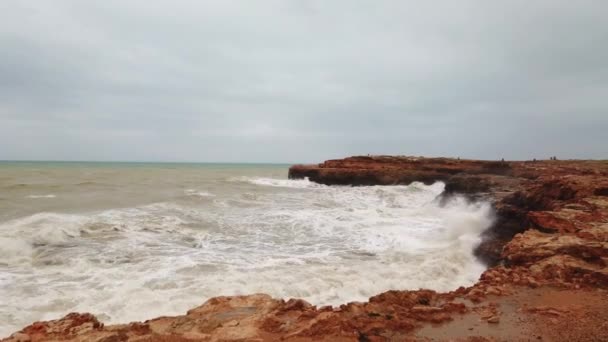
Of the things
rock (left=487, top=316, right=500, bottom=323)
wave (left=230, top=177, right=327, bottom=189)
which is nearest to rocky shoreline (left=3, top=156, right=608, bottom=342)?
rock (left=487, top=316, right=500, bottom=323)

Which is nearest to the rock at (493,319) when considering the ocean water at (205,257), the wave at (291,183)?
the ocean water at (205,257)

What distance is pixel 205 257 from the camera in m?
9.13

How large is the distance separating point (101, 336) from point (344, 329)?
2.60 metres

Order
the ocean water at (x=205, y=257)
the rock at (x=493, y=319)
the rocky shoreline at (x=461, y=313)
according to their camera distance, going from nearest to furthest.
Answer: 1. the rocky shoreline at (x=461, y=313)
2. the rock at (x=493, y=319)
3. the ocean water at (x=205, y=257)

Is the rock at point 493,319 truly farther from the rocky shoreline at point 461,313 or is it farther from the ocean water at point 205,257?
the ocean water at point 205,257

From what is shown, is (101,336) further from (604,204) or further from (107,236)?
(604,204)

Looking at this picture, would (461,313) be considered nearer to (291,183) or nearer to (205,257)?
(205,257)

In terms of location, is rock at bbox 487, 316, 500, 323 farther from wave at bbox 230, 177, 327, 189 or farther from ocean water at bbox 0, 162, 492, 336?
wave at bbox 230, 177, 327, 189

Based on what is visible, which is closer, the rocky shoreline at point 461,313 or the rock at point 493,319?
the rocky shoreline at point 461,313

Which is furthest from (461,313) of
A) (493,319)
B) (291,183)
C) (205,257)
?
(291,183)

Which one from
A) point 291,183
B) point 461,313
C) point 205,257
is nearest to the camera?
point 461,313

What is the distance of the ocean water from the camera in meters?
6.50

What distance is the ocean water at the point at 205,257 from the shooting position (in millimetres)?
6496

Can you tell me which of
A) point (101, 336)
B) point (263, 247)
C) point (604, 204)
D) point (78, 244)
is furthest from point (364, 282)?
point (78, 244)
